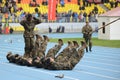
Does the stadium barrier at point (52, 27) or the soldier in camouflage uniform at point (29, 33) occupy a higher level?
the soldier in camouflage uniform at point (29, 33)

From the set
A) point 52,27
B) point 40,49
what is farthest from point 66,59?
point 52,27

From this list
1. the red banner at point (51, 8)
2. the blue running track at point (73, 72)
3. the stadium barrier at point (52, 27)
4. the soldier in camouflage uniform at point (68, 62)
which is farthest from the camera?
the stadium barrier at point (52, 27)

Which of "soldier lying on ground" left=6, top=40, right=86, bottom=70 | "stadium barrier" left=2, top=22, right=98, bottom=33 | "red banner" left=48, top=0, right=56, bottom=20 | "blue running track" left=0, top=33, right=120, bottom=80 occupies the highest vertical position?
"red banner" left=48, top=0, right=56, bottom=20

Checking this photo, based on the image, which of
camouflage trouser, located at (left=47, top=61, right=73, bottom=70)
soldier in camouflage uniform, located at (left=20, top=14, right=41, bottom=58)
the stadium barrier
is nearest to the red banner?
soldier in camouflage uniform, located at (left=20, top=14, right=41, bottom=58)

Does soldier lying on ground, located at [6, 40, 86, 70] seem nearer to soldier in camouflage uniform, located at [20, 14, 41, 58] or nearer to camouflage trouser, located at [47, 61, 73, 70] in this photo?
camouflage trouser, located at [47, 61, 73, 70]

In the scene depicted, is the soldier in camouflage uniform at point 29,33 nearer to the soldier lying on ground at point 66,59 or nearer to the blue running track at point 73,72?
the blue running track at point 73,72

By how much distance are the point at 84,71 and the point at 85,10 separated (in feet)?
115

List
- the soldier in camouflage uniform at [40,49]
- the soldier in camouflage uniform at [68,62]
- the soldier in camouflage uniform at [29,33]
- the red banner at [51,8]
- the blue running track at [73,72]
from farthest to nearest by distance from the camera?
1. the red banner at [51,8]
2. the soldier in camouflage uniform at [29,33]
3. the soldier in camouflage uniform at [40,49]
4. the soldier in camouflage uniform at [68,62]
5. the blue running track at [73,72]

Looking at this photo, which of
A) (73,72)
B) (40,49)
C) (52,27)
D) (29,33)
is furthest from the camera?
(52,27)

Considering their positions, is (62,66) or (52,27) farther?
(52,27)

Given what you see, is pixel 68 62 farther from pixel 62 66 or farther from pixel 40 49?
pixel 40 49

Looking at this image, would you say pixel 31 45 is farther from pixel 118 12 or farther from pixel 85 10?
pixel 85 10

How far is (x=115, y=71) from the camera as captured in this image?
43.7 ft

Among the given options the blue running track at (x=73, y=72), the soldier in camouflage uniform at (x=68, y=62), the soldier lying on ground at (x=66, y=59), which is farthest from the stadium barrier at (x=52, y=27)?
the soldier in camouflage uniform at (x=68, y=62)
